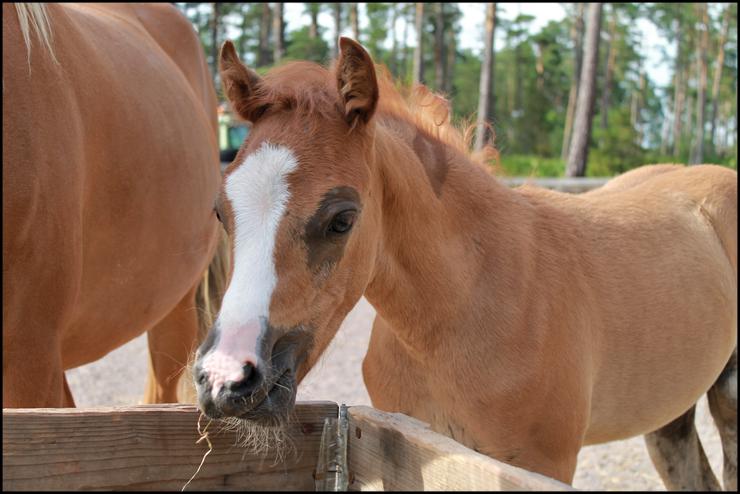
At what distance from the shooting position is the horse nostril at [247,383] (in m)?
1.67

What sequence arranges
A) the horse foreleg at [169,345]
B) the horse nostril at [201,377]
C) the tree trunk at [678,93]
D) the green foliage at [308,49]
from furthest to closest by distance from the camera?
the tree trunk at [678,93]
the green foliage at [308,49]
the horse foreleg at [169,345]
the horse nostril at [201,377]

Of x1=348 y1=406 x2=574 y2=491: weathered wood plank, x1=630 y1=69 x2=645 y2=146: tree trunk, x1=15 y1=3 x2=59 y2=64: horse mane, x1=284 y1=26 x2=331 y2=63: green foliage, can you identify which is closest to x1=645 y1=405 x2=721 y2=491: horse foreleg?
x1=348 y1=406 x2=574 y2=491: weathered wood plank

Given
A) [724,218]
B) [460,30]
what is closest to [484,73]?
[724,218]

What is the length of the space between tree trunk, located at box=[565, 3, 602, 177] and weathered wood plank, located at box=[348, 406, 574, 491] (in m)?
16.8

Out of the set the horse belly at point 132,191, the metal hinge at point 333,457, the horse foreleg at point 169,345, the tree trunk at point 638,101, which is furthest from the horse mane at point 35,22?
the tree trunk at point 638,101

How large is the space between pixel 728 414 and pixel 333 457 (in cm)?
284

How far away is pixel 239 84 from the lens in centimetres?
230

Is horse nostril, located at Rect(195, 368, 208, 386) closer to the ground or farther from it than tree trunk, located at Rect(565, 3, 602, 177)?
farther from it

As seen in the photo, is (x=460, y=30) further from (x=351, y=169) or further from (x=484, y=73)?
(x=351, y=169)

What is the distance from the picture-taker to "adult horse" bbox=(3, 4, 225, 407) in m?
2.31

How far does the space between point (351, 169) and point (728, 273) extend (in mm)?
2170

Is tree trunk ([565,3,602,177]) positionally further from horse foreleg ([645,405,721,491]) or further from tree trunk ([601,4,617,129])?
tree trunk ([601,4,617,129])

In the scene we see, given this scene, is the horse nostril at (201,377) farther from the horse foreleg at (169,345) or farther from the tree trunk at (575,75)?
the tree trunk at (575,75)

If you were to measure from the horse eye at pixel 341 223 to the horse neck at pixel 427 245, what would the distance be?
11.0 inches
